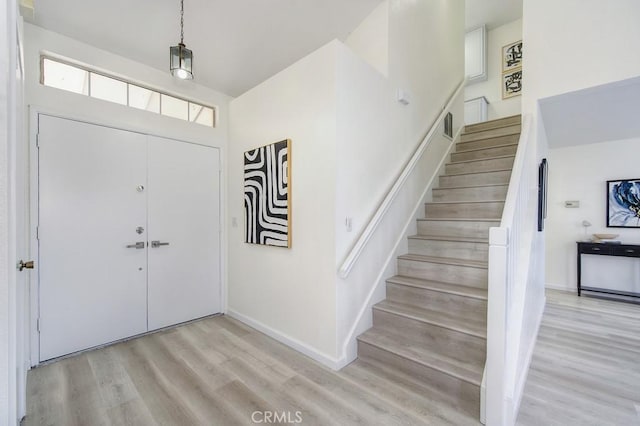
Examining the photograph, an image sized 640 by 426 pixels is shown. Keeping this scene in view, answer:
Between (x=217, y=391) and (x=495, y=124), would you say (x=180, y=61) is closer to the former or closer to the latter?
(x=217, y=391)

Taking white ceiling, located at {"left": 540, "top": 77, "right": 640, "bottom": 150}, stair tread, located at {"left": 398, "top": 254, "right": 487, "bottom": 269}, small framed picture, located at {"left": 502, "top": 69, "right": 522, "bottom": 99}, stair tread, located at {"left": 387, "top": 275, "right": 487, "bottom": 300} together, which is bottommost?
stair tread, located at {"left": 387, "top": 275, "right": 487, "bottom": 300}

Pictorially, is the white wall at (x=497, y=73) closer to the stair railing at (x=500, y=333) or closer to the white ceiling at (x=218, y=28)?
the white ceiling at (x=218, y=28)

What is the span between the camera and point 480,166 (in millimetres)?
3576

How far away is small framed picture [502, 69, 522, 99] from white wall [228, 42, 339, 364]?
4.94m

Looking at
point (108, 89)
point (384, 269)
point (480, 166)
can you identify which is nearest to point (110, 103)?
point (108, 89)

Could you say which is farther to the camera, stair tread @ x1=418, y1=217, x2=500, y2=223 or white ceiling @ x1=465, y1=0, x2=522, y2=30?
white ceiling @ x1=465, y1=0, x2=522, y2=30

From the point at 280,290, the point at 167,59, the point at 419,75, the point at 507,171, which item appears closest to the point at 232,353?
the point at 280,290

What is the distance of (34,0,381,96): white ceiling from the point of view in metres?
2.44

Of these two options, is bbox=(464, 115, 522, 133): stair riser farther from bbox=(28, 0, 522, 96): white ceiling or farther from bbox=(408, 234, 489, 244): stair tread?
bbox=(28, 0, 522, 96): white ceiling

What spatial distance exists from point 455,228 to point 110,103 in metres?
3.75

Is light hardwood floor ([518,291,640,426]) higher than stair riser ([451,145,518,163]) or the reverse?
the reverse

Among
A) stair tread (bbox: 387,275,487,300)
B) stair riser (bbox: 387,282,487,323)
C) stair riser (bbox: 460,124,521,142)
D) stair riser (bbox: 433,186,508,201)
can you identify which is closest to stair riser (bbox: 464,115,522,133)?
stair riser (bbox: 460,124,521,142)

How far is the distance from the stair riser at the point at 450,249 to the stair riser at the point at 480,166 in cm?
120

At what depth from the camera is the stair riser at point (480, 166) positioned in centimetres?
333
